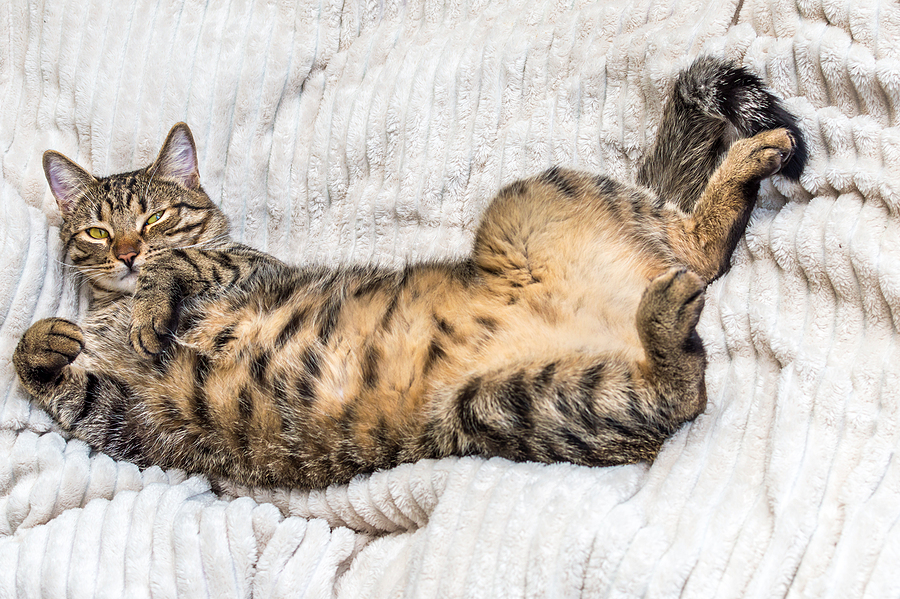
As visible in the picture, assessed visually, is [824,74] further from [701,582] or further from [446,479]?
[446,479]

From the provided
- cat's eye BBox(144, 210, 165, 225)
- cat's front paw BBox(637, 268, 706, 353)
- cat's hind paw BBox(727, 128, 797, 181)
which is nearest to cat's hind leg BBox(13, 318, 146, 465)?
cat's eye BBox(144, 210, 165, 225)

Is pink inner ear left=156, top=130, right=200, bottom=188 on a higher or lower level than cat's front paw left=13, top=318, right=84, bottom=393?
higher

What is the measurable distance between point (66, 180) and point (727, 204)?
2.05 metres

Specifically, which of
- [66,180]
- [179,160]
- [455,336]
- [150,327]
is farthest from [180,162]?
[455,336]

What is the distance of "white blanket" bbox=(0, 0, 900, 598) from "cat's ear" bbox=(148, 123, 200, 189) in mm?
137

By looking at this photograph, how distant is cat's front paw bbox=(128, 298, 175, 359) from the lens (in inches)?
65.2

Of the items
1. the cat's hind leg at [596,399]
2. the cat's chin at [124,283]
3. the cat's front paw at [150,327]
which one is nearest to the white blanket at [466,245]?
the cat's hind leg at [596,399]

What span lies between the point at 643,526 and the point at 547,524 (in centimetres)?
20

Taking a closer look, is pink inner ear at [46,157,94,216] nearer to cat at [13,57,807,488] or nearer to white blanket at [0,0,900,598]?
white blanket at [0,0,900,598]

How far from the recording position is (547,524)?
1331mm

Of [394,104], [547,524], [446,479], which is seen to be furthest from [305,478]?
[394,104]

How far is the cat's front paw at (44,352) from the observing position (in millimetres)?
1736

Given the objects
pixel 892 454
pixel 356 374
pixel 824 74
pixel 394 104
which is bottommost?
pixel 356 374

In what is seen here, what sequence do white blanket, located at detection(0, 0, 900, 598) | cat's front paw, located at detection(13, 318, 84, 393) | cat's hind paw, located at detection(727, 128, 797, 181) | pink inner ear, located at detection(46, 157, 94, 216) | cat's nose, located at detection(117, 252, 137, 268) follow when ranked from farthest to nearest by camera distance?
pink inner ear, located at detection(46, 157, 94, 216), cat's nose, located at detection(117, 252, 137, 268), cat's front paw, located at detection(13, 318, 84, 393), cat's hind paw, located at detection(727, 128, 797, 181), white blanket, located at detection(0, 0, 900, 598)
